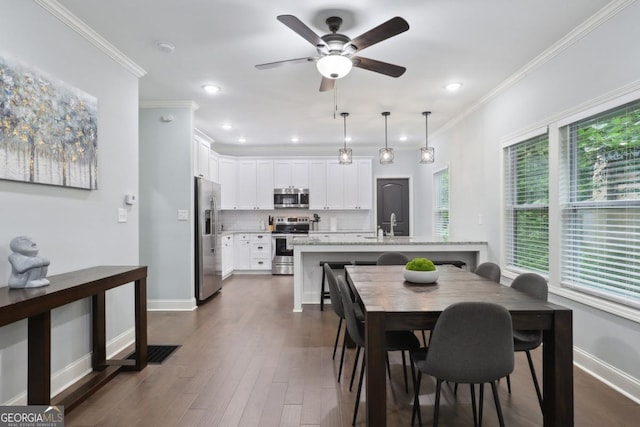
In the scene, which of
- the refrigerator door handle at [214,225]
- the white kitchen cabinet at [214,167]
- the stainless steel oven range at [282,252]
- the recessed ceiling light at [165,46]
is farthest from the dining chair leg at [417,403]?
the white kitchen cabinet at [214,167]

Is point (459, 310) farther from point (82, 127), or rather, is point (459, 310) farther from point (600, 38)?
point (82, 127)

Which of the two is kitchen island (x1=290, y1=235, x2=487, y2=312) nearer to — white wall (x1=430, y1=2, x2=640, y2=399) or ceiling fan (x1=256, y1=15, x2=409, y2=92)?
white wall (x1=430, y1=2, x2=640, y2=399)

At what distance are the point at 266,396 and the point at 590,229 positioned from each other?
9.17 ft

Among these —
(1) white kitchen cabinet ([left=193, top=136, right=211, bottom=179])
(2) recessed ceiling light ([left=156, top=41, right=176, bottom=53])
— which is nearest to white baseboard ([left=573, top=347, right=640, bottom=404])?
(2) recessed ceiling light ([left=156, top=41, right=176, bottom=53])

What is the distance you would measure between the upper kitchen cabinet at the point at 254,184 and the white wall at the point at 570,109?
12.9ft

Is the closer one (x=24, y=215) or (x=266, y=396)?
(x=24, y=215)

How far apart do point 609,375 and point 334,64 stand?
3.01m

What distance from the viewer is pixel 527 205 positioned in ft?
11.9

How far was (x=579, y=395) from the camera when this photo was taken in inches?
93.1

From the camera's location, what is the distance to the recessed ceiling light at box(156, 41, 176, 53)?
9.66 feet

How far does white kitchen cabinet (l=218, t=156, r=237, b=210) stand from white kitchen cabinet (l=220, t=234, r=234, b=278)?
31.8 inches

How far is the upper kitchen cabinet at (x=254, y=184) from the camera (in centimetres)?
723

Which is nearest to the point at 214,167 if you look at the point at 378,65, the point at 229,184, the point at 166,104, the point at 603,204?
the point at 229,184

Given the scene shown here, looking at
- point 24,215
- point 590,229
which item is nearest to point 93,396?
point 24,215
